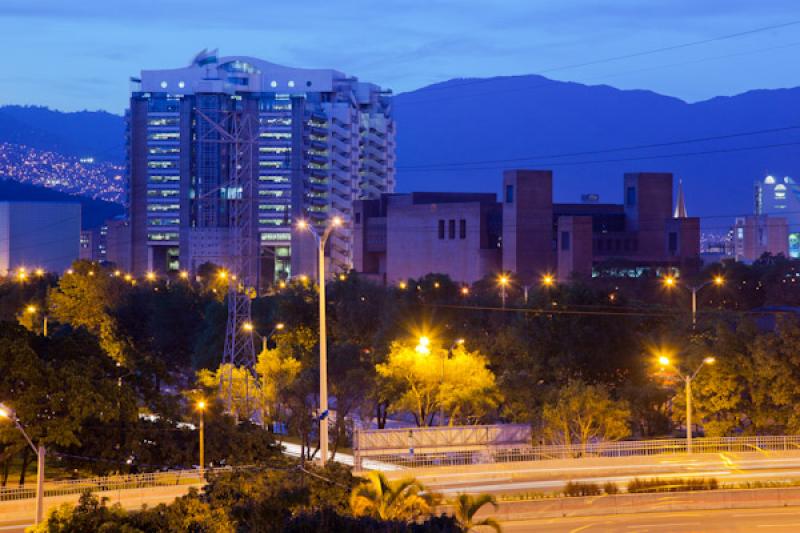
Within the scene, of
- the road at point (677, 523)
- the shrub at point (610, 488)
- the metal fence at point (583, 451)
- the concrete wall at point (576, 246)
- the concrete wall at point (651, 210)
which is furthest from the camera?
the concrete wall at point (651, 210)

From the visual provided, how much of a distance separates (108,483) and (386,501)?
523 inches

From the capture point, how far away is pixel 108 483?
37250 mm

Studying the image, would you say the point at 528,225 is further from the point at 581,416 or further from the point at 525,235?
the point at 581,416

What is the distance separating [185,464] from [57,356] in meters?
6.68

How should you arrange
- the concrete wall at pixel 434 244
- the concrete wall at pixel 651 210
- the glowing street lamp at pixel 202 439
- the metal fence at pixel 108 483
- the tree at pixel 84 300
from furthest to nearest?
1. the concrete wall at pixel 651 210
2. the concrete wall at pixel 434 244
3. the tree at pixel 84 300
4. the glowing street lamp at pixel 202 439
5. the metal fence at pixel 108 483

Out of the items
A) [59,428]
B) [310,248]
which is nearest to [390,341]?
[59,428]

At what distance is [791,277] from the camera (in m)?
136

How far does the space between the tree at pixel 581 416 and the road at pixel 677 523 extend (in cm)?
1519

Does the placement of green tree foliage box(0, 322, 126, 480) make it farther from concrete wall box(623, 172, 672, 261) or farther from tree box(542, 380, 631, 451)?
concrete wall box(623, 172, 672, 261)

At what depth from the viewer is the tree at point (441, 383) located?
56938 millimetres

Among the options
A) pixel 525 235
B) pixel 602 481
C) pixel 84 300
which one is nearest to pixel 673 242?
pixel 525 235

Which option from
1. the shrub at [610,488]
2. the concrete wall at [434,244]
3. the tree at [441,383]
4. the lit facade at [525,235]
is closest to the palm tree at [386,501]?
the shrub at [610,488]

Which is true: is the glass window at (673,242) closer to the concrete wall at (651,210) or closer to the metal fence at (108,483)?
the concrete wall at (651,210)

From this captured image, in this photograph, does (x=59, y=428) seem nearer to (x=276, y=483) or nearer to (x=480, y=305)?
(x=276, y=483)
